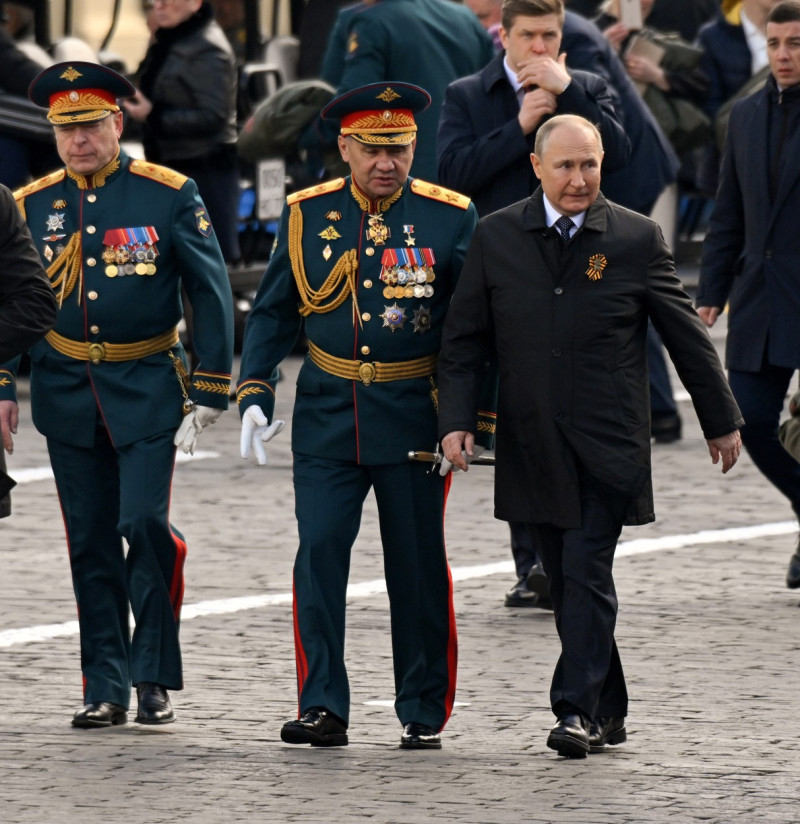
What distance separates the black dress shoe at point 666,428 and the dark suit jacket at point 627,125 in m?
2.33

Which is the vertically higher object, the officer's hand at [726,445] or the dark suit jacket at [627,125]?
the dark suit jacket at [627,125]

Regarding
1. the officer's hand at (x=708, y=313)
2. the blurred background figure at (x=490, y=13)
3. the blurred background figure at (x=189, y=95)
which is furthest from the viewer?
the blurred background figure at (x=189, y=95)

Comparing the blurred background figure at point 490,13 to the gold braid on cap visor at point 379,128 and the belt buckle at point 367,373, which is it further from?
the belt buckle at point 367,373

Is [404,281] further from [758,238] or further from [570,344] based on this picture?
[758,238]

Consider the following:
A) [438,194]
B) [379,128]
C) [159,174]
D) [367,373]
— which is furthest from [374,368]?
[159,174]

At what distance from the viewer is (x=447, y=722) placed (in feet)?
22.9

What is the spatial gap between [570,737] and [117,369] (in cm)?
171

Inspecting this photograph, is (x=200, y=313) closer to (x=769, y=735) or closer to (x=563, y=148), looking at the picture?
(x=563, y=148)

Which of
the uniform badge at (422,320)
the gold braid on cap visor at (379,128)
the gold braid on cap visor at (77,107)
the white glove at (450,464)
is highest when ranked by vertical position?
the gold braid on cap visor at (77,107)

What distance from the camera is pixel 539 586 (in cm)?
859

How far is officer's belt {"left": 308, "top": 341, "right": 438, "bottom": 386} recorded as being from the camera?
6852mm

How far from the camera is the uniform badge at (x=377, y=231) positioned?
22.5 feet

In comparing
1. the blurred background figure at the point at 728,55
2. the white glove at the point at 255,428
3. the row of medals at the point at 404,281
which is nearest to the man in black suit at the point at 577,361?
the row of medals at the point at 404,281

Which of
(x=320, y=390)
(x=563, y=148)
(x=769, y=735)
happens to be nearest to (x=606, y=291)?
(x=563, y=148)
